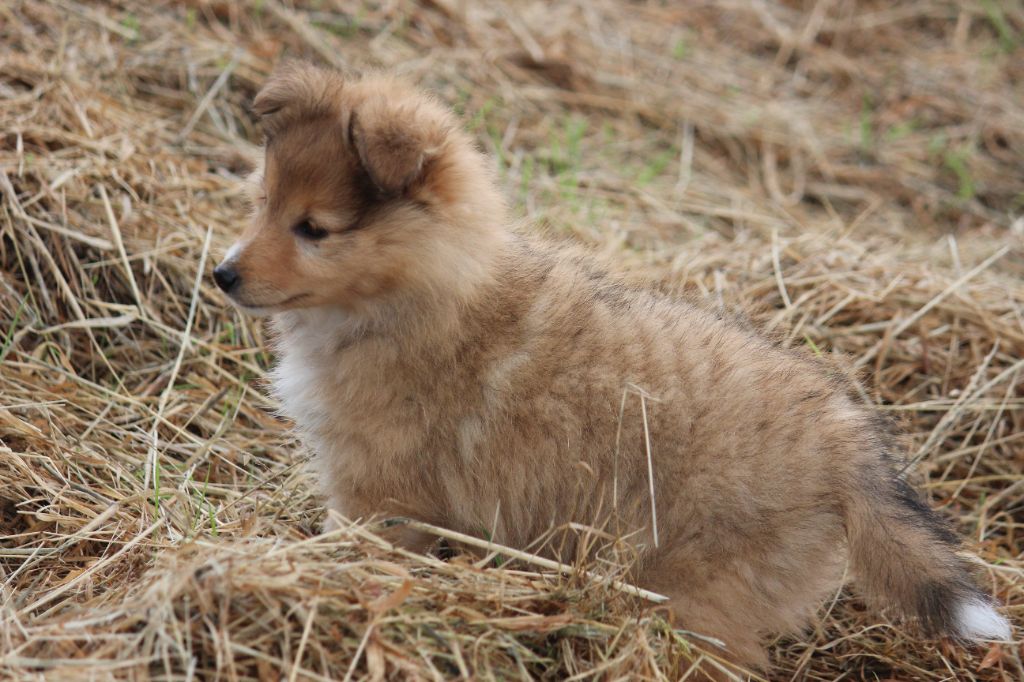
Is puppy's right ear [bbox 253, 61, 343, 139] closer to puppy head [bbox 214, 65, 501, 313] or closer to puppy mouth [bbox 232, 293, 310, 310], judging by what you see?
puppy head [bbox 214, 65, 501, 313]

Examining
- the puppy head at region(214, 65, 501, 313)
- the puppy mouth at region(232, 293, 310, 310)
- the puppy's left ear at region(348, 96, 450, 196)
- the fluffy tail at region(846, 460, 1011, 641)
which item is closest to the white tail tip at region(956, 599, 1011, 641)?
the fluffy tail at region(846, 460, 1011, 641)

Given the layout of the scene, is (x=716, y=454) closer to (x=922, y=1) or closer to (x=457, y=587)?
(x=457, y=587)

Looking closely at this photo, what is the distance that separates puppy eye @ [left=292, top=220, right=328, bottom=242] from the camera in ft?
11.0

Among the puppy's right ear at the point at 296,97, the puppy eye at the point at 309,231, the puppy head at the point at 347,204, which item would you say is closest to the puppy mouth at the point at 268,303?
the puppy head at the point at 347,204

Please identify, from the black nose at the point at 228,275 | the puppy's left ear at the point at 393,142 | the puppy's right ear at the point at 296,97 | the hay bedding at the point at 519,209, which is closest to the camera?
the hay bedding at the point at 519,209

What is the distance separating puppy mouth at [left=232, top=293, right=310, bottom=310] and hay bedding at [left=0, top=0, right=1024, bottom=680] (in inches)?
27.0

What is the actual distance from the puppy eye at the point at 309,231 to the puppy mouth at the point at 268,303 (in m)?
0.17

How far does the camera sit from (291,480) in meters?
4.15

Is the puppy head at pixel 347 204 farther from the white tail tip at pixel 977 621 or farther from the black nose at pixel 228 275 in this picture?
the white tail tip at pixel 977 621

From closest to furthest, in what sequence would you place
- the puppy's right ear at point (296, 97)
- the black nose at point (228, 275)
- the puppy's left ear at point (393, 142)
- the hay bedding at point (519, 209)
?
1. the hay bedding at point (519, 209)
2. the puppy's left ear at point (393, 142)
3. the black nose at point (228, 275)
4. the puppy's right ear at point (296, 97)

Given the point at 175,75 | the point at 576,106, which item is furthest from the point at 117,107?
the point at 576,106

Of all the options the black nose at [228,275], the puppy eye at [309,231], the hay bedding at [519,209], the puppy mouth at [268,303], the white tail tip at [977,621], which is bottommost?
the hay bedding at [519,209]

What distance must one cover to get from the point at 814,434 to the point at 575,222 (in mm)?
2693

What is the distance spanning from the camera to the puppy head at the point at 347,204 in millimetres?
3299
